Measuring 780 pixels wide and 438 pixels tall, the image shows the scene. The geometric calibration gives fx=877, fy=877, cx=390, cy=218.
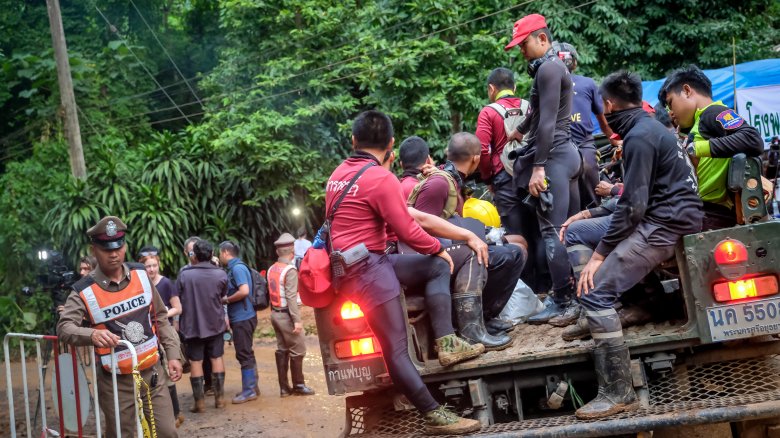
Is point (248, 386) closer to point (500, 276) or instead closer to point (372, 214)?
point (500, 276)

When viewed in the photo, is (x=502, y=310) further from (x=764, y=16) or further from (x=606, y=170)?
(x=764, y=16)

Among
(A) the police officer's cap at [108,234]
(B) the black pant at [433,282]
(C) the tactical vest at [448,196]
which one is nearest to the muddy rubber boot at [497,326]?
(B) the black pant at [433,282]

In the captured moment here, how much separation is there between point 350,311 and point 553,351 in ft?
3.79

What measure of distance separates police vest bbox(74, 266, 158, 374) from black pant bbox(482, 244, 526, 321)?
2.46m

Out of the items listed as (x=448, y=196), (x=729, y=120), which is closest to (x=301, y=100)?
(x=448, y=196)

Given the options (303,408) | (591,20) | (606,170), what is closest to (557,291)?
(606,170)

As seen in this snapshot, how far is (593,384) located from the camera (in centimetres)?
500

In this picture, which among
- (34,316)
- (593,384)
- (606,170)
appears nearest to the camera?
(593,384)

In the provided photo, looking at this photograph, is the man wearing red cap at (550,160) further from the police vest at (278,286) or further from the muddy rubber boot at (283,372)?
the muddy rubber boot at (283,372)

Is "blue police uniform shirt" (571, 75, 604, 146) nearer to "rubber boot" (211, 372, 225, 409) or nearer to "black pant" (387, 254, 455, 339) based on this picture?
"black pant" (387, 254, 455, 339)

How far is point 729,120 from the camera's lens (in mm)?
5086

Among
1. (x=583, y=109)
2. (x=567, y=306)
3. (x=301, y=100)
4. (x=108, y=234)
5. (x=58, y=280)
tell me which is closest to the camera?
(x=567, y=306)

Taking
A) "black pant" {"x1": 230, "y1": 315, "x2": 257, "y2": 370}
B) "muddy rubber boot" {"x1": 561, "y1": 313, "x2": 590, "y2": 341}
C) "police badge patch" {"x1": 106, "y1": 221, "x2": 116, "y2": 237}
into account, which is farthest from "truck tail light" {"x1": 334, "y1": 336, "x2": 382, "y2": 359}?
"black pant" {"x1": 230, "y1": 315, "x2": 257, "y2": 370}

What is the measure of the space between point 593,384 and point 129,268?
349 cm
